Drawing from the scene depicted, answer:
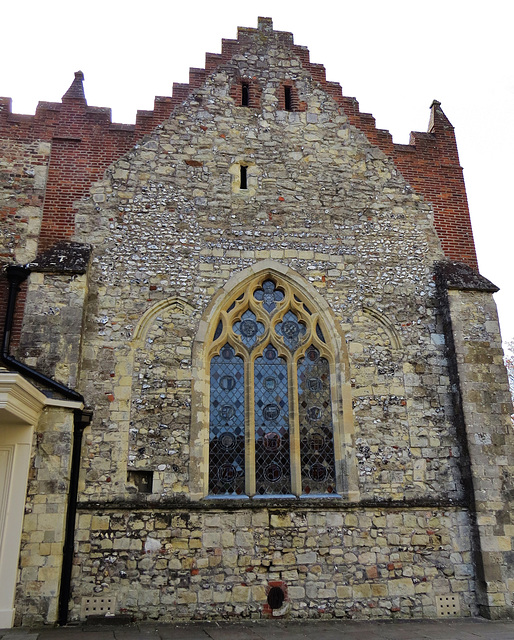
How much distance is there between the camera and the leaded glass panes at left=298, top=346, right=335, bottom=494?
9031 mm

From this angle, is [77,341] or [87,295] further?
[87,295]

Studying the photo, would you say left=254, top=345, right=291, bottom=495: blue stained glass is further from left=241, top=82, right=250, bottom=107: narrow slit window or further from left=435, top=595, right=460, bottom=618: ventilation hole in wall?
left=241, top=82, right=250, bottom=107: narrow slit window

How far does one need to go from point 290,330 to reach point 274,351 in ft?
Answer: 1.65

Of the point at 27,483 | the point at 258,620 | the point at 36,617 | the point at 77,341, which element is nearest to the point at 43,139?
the point at 77,341

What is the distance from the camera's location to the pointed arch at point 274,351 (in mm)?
8891

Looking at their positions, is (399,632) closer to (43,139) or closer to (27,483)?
(27,483)

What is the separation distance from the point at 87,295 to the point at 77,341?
99cm

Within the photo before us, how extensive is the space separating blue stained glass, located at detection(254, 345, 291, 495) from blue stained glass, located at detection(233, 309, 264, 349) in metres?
0.30

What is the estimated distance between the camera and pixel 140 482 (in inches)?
338

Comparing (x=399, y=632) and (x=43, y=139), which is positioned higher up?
(x=43, y=139)

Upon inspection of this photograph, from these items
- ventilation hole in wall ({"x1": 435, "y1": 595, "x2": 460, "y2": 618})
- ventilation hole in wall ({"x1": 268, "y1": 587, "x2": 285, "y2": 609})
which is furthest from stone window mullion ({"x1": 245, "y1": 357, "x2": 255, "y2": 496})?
ventilation hole in wall ({"x1": 435, "y1": 595, "x2": 460, "y2": 618})

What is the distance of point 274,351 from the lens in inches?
380

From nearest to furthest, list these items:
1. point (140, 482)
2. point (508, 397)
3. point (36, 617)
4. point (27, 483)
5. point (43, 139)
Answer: point (36, 617)
point (27, 483)
point (140, 482)
point (508, 397)
point (43, 139)

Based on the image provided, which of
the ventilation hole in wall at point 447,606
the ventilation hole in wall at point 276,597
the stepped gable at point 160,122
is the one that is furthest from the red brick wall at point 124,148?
the ventilation hole in wall at point 276,597
